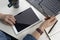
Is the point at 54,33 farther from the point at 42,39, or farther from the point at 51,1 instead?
the point at 51,1

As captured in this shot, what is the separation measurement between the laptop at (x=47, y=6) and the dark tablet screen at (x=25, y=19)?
0.29 ft

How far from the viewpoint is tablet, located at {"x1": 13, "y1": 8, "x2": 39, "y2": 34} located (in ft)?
4.10

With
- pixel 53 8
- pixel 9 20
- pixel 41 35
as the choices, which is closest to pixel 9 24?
pixel 9 20

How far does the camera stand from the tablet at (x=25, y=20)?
4.10 ft

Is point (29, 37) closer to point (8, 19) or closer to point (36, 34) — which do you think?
point (36, 34)

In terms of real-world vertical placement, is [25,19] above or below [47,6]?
below

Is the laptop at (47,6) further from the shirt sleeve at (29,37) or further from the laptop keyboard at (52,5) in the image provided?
the shirt sleeve at (29,37)

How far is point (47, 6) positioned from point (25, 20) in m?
0.23

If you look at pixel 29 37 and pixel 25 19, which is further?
pixel 25 19

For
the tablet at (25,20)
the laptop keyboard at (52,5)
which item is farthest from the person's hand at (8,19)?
the laptop keyboard at (52,5)

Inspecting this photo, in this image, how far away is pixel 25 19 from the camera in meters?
1.30

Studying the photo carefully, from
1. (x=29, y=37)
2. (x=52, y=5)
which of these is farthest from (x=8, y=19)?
(x=52, y=5)

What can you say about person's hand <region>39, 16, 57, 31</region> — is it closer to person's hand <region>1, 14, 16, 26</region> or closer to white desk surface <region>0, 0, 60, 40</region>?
white desk surface <region>0, 0, 60, 40</region>

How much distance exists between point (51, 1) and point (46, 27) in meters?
0.28
